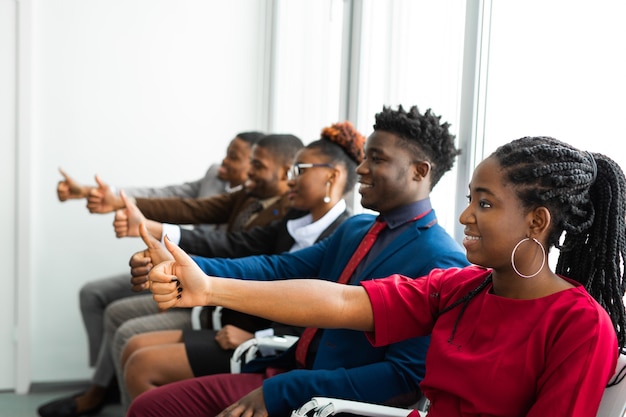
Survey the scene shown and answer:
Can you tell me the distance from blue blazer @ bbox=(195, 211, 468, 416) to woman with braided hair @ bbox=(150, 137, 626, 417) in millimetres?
315

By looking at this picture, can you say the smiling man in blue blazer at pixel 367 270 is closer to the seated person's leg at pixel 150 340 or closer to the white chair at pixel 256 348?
the white chair at pixel 256 348

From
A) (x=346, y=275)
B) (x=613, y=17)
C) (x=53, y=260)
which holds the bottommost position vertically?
(x=53, y=260)

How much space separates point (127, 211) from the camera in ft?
9.83

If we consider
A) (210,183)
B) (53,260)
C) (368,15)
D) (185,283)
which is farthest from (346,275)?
(53,260)

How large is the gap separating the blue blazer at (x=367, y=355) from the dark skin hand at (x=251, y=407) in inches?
1.0

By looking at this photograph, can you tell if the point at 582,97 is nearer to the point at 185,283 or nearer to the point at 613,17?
the point at 613,17

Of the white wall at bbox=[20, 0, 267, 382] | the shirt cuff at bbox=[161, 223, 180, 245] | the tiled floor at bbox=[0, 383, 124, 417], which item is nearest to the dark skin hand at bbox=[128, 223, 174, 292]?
the shirt cuff at bbox=[161, 223, 180, 245]

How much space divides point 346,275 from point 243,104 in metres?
3.06

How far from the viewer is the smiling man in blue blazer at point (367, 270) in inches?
77.5

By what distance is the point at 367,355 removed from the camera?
206cm

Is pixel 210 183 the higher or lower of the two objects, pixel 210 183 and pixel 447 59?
the lower

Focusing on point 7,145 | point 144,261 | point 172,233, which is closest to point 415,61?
point 172,233

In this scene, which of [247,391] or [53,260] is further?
[53,260]

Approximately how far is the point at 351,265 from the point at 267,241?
98cm
